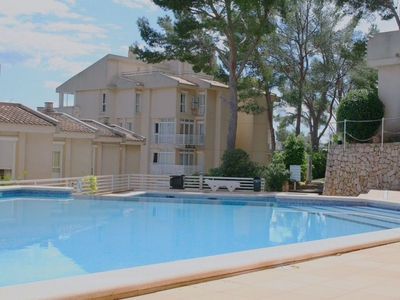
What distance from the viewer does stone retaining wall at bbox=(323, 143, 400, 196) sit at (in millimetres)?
21188

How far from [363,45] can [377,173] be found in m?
11.2

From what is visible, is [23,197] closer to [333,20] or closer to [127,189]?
[127,189]

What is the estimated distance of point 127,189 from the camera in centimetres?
2734

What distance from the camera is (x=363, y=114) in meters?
22.3

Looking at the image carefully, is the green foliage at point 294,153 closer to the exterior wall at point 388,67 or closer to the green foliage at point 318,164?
the exterior wall at point 388,67

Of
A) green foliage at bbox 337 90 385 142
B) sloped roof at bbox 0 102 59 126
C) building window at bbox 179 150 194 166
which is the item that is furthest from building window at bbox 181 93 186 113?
green foliage at bbox 337 90 385 142

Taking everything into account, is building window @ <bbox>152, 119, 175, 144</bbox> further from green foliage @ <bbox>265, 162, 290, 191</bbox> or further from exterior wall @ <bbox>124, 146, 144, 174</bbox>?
green foliage @ <bbox>265, 162, 290, 191</bbox>

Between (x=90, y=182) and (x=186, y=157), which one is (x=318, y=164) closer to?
(x=186, y=157)

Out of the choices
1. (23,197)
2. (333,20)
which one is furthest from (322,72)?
(23,197)

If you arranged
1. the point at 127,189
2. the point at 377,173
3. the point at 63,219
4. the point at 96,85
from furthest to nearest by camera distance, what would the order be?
the point at 96,85 → the point at 127,189 → the point at 377,173 → the point at 63,219

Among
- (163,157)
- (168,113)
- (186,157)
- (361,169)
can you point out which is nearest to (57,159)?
(361,169)

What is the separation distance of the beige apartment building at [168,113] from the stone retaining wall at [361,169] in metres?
17.4

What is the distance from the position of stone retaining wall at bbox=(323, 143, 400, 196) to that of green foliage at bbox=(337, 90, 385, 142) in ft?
1.81

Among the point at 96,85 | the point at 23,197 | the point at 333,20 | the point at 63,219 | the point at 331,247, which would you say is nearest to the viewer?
the point at 331,247
